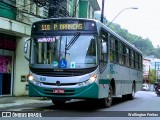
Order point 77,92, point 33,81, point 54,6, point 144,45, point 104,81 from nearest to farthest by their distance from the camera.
Answer: point 77,92 < point 33,81 < point 104,81 < point 54,6 < point 144,45

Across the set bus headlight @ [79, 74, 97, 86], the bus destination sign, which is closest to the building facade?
the bus destination sign

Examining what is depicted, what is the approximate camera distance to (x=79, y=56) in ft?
44.8

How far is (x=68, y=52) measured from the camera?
1377cm

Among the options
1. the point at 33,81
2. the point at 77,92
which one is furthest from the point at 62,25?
the point at 77,92

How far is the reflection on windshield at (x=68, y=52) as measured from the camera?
537 inches

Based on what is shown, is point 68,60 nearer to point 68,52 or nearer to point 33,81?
point 68,52

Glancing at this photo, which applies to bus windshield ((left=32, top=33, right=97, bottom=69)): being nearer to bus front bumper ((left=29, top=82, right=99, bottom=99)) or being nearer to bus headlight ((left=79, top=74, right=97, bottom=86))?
bus headlight ((left=79, top=74, right=97, bottom=86))

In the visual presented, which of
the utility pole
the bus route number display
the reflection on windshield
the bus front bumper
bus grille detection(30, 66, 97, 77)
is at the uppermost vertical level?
the utility pole

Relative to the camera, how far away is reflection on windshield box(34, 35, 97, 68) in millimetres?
13641

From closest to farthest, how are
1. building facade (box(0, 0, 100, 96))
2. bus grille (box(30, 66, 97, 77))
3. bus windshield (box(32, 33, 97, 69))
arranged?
bus grille (box(30, 66, 97, 77)) → bus windshield (box(32, 33, 97, 69)) → building facade (box(0, 0, 100, 96))

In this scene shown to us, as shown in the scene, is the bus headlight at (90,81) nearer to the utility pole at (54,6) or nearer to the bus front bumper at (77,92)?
the bus front bumper at (77,92)

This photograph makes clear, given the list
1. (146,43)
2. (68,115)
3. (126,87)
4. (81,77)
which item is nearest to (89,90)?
(81,77)

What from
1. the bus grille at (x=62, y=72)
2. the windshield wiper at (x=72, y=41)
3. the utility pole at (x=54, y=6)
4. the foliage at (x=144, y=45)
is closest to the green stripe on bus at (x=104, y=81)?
the bus grille at (x=62, y=72)

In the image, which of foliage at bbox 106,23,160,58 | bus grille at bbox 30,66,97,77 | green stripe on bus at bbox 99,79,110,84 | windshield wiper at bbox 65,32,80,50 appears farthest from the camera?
foliage at bbox 106,23,160,58
